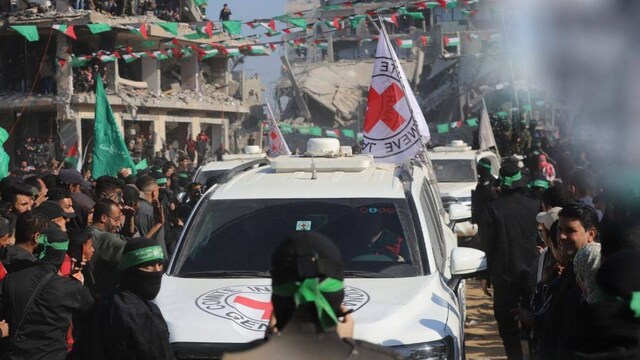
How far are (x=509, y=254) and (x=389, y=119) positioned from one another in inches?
75.3

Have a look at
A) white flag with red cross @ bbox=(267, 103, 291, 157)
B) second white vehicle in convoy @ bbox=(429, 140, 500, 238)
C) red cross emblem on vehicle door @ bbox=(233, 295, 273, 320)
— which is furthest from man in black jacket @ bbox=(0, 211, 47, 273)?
second white vehicle in convoy @ bbox=(429, 140, 500, 238)

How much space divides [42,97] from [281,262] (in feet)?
104

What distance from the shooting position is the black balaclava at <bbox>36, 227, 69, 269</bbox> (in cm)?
590

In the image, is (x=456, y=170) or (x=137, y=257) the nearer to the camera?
(x=137, y=257)

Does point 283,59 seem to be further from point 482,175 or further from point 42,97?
point 482,175

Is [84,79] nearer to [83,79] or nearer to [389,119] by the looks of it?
[83,79]

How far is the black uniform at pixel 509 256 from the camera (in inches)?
319

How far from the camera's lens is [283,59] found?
49.5m

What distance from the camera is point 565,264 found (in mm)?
5664

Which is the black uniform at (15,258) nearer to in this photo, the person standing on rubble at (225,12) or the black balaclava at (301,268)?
the black balaclava at (301,268)

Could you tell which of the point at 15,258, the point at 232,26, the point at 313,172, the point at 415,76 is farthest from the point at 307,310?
the point at 415,76

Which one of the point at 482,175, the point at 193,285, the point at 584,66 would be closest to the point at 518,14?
the point at 584,66

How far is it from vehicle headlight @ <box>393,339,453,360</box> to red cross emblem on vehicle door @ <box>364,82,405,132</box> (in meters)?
4.20

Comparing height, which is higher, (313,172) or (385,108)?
(385,108)
